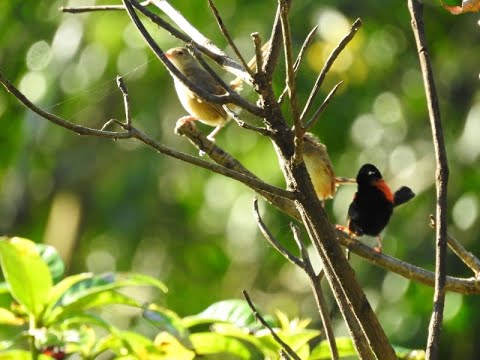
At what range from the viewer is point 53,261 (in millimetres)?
2459

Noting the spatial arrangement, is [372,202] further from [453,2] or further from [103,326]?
[453,2]

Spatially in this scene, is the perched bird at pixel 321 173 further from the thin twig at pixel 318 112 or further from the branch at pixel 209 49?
the thin twig at pixel 318 112

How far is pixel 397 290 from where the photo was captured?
727 centimetres

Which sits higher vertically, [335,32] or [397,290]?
[335,32]

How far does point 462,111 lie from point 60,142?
424 centimetres

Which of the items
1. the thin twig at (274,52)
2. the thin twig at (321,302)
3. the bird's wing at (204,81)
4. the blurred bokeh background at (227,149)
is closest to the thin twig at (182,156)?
the thin twig at (274,52)

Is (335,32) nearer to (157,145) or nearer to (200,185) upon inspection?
(200,185)

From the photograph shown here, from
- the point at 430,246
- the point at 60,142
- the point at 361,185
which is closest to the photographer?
the point at 361,185

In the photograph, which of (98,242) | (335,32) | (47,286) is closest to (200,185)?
(98,242)

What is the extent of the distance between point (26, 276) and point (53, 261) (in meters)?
0.24

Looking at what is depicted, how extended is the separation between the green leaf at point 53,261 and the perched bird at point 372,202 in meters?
1.83

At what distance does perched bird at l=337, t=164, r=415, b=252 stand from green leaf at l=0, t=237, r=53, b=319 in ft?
6.66

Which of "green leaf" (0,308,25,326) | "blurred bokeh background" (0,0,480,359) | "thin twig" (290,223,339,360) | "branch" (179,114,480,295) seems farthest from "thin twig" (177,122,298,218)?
"blurred bokeh background" (0,0,480,359)

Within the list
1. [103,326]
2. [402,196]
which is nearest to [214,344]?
[103,326]
